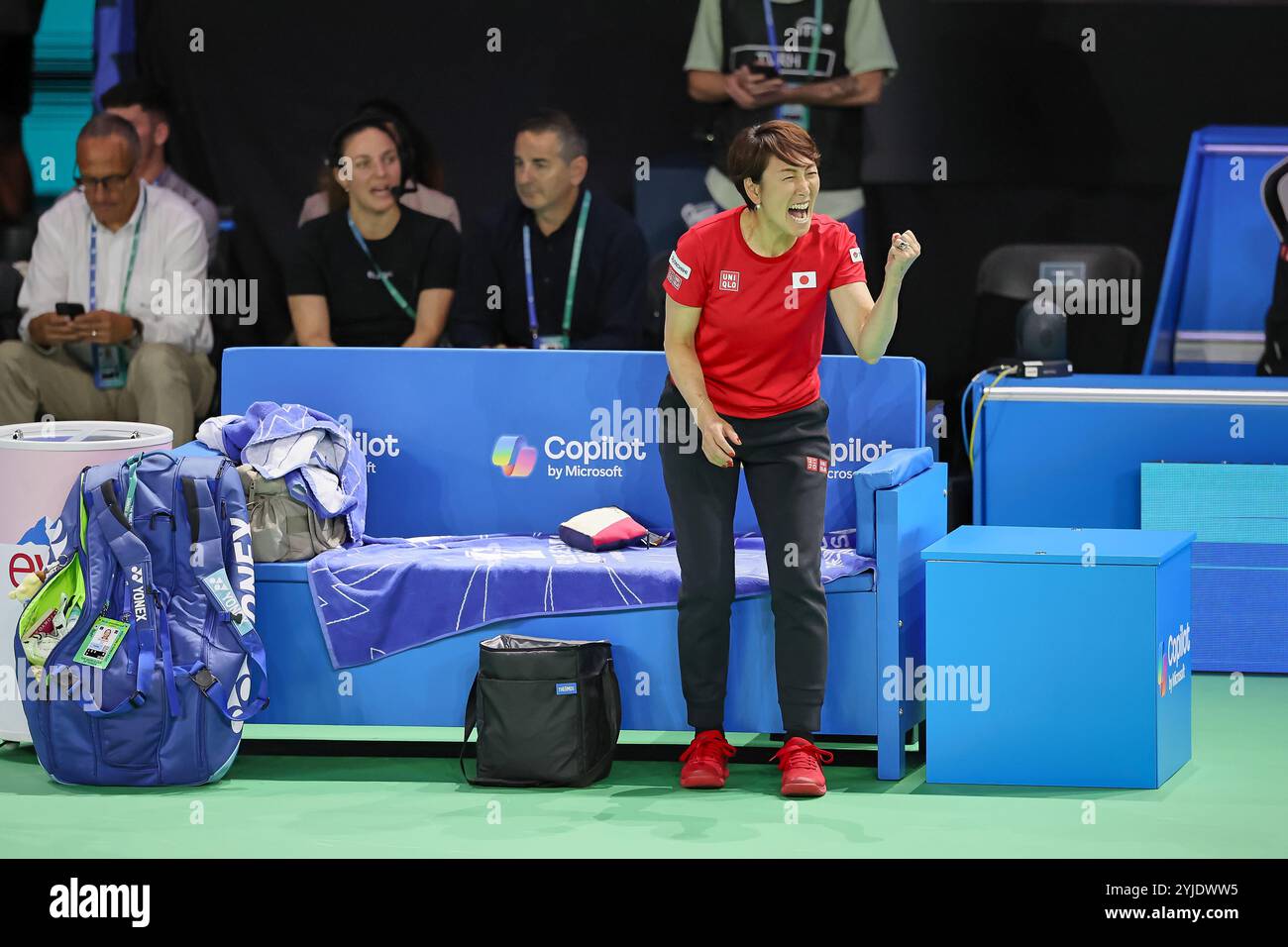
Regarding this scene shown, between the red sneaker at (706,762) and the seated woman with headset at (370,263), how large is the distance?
256cm

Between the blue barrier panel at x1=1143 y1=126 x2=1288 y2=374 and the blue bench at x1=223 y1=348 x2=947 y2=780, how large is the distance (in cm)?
184

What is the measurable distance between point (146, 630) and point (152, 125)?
2980mm

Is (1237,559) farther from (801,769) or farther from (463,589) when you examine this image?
(463,589)

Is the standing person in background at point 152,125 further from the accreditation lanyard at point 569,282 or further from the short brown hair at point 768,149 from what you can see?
the short brown hair at point 768,149

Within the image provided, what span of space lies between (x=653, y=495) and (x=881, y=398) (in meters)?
0.62

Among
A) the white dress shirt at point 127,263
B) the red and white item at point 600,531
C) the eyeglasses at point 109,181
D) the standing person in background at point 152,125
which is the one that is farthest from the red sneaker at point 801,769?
the eyeglasses at point 109,181

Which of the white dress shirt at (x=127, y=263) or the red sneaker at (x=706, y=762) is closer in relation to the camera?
the red sneaker at (x=706, y=762)

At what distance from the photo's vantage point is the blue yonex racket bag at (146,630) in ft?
13.7

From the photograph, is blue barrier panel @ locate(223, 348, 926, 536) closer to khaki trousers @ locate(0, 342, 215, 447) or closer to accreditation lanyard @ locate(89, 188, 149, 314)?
khaki trousers @ locate(0, 342, 215, 447)

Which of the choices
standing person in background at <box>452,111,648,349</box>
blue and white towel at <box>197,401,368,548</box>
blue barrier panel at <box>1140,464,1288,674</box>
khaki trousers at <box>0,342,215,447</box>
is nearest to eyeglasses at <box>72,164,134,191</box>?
khaki trousers at <box>0,342,215,447</box>

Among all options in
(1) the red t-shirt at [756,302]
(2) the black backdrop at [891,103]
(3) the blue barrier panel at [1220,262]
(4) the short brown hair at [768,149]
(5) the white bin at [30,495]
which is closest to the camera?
(4) the short brown hair at [768,149]

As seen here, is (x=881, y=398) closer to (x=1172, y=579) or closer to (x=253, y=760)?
(x=1172, y=579)
